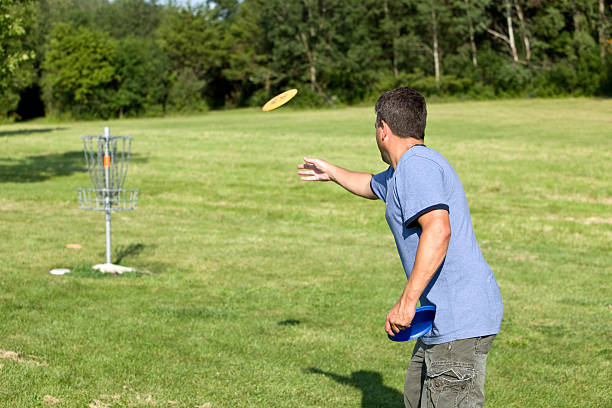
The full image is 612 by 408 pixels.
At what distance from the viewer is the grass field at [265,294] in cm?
609

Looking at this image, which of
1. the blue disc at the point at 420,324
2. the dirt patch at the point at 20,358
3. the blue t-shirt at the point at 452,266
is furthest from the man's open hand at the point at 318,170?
the dirt patch at the point at 20,358

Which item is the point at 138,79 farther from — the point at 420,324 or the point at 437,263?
the point at 437,263

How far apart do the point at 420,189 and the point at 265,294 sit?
20.5 ft

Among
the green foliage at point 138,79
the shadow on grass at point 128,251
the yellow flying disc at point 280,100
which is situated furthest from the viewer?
the green foliage at point 138,79

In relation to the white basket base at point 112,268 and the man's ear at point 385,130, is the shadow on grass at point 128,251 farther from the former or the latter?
the man's ear at point 385,130

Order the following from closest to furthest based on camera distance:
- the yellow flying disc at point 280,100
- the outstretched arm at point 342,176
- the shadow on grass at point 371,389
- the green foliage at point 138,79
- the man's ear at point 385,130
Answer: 1. the man's ear at point 385,130
2. the outstretched arm at point 342,176
3. the yellow flying disc at point 280,100
4. the shadow on grass at point 371,389
5. the green foliage at point 138,79

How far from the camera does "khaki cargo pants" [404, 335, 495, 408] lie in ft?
11.5

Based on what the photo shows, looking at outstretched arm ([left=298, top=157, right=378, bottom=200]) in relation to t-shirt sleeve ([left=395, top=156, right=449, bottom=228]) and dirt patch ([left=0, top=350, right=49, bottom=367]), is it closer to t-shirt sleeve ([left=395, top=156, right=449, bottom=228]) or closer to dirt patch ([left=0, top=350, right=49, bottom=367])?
t-shirt sleeve ([left=395, top=156, right=449, bottom=228])

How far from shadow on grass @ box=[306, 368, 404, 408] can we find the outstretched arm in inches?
79.4

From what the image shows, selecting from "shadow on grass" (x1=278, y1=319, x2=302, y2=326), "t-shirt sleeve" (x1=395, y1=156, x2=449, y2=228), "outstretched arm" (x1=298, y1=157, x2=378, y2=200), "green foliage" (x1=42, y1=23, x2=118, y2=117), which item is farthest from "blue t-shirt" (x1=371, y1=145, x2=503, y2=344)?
"green foliage" (x1=42, y1=23, x2=118, y2=117)

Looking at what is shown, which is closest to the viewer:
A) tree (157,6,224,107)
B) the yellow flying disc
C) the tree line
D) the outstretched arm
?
the outstretched arm

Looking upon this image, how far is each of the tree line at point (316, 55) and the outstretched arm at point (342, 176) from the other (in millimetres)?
61657

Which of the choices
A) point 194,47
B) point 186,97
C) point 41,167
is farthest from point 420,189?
point 194,47

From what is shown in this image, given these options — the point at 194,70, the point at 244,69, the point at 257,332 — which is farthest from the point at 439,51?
the point at 257,332
